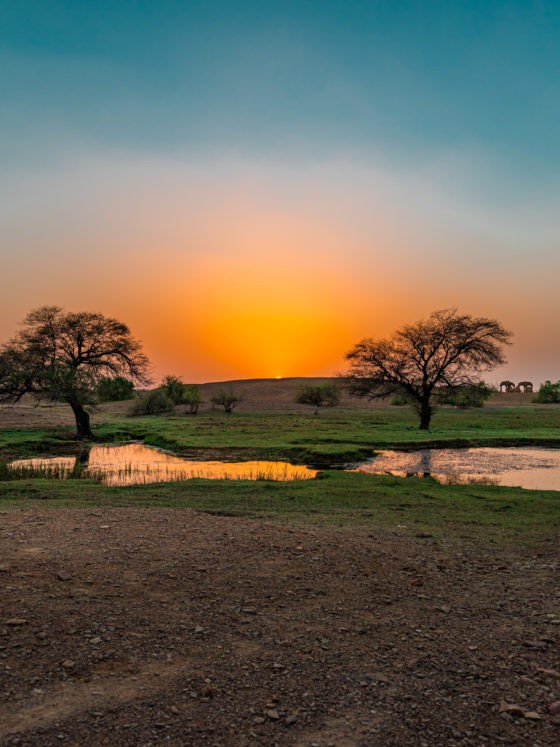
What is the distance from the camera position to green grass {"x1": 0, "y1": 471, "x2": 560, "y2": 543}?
1309 centimetres

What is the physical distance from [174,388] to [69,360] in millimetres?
40197

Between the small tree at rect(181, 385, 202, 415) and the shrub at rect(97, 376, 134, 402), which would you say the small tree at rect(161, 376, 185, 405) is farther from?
the shrub at rect(97, 376, 134, 402)

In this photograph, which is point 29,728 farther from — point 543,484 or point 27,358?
point 27,358

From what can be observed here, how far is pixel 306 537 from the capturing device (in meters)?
10.9

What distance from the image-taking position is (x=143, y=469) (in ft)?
83.6

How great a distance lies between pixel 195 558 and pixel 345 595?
2.71m

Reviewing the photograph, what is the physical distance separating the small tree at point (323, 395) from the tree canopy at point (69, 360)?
152 ft

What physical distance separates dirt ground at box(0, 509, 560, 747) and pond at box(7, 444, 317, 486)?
12060 millimetres

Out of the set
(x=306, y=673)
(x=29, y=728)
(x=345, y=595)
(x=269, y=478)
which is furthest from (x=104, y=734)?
(x=269, y=478)

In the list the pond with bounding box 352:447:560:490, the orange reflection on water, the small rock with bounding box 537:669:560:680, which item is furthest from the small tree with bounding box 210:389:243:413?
the small rock with bounding box 537:669:560:680

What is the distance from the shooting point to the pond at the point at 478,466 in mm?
22828

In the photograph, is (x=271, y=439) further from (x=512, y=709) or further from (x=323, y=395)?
(x=323, y=395)

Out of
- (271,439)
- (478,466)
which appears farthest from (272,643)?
(271,439)

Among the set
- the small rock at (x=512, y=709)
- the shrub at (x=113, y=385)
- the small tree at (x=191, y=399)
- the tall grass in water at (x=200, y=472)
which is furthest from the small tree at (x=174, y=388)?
the small rock at (x=512, y=709)
